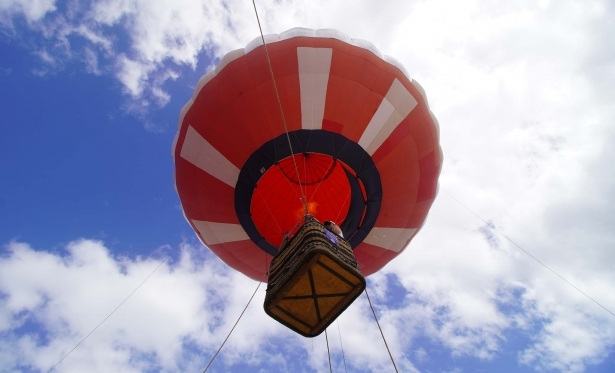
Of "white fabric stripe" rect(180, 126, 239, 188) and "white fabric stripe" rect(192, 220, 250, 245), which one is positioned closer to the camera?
"white fabric stripe" rect(180, 126, 239, 188)

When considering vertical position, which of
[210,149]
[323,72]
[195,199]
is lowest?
[195,199]

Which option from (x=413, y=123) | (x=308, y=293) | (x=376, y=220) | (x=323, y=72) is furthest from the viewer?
(x=376, y=220)

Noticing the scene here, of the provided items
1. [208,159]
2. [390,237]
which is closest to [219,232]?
[208,159]

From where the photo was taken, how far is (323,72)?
4.89 metres

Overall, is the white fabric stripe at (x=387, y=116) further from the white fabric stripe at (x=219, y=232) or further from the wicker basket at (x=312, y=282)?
the white fabric stripe at (x=219, y=232)

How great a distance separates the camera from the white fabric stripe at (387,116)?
506 centimetres

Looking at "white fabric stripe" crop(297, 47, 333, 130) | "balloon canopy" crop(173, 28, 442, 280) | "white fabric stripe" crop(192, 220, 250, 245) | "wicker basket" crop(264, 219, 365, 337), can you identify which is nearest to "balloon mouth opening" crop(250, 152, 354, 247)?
"balloon canopy" crop(173, 28, 442, 280)

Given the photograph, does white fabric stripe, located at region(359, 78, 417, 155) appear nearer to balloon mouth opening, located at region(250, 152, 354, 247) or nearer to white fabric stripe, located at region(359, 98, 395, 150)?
white fabric stripe, located at region(359, 98, 395, 150)

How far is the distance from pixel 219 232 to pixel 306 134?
195 centimetres

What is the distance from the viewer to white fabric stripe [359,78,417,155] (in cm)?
506

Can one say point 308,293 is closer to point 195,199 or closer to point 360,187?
point 360,187

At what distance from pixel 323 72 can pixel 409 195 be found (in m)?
2.05

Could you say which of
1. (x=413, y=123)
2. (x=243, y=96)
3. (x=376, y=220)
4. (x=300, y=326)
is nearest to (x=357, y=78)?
(x=413, y=123)

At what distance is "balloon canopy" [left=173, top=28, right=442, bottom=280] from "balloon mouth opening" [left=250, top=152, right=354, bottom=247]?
0.04 meters
